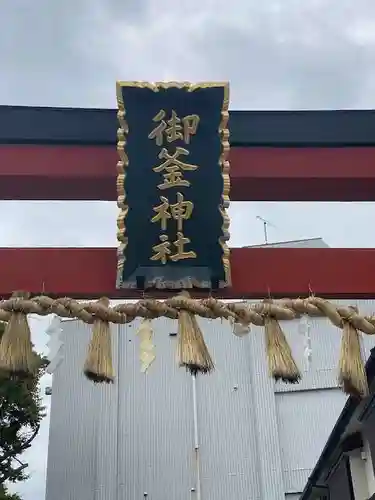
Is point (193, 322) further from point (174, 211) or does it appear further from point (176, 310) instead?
point (174, 211)

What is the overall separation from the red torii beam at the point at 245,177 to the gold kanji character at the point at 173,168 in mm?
410

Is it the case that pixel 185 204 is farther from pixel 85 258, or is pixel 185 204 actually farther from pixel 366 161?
pixel 366 161

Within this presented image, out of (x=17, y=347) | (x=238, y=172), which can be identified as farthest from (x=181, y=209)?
(x=17, y=347)

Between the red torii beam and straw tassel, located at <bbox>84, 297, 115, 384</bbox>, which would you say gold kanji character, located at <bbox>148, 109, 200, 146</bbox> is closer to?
the red torii beam

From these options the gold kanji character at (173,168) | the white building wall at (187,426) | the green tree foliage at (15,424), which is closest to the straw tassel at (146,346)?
the gold kanji character at (173,168)

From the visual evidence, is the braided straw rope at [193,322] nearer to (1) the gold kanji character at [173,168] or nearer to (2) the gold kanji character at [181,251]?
(2) the gold kanji character at [181,251]

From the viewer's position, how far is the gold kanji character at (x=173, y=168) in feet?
12.4

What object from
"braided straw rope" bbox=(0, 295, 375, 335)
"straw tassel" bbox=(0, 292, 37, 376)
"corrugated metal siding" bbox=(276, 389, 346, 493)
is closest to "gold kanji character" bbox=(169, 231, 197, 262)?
"braided straw rope" bbox=(0, 295, 375, 335)

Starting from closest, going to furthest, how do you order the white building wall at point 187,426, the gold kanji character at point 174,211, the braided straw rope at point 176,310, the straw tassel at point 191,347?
1. the straw tassel at point 191,347
2. the braided straw rope at point 176,310
3. the gold kanji character at point 174,211
4. the white building wall at point 187,426

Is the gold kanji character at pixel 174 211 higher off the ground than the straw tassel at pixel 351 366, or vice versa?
the gold kanji character at pixel 174 211

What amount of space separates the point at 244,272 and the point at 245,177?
672 millimetres

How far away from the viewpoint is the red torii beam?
3.76m

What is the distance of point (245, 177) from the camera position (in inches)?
164

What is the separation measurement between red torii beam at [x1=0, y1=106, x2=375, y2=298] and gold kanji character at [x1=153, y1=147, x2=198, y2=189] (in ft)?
1.35
